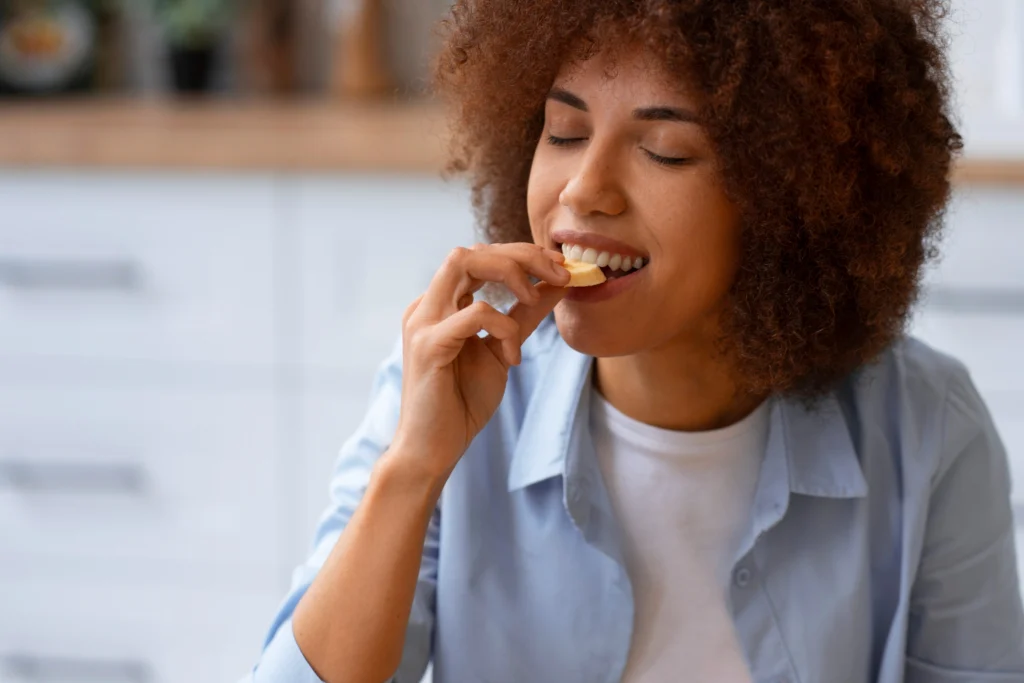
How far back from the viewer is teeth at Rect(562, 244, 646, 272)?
2.97ft

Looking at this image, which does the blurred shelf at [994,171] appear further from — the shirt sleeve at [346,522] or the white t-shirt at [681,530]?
the shirt sleeve at [346,522]

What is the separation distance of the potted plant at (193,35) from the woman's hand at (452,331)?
5.11ft

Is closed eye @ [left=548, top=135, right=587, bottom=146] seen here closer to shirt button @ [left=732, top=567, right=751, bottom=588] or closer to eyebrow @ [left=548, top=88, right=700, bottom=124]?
eyebrow @ [left=548, top=88, right=700, bottom=124]

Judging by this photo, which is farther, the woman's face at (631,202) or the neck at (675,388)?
the neck at (675,388)

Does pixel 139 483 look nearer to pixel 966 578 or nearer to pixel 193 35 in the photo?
pixel 193 35

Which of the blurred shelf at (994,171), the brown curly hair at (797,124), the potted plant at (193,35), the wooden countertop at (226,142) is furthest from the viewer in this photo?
the potted plant at (193,35)

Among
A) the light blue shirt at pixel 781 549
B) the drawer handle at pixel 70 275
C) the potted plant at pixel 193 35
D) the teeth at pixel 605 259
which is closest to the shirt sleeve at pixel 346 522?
the light blue shirt at pixel 781 549

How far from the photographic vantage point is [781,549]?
3.29 ft

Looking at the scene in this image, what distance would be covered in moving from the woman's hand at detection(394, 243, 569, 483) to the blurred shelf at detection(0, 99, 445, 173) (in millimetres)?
772

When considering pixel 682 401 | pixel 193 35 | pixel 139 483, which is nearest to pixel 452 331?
pixel 682 401

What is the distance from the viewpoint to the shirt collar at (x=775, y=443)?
0.99 meters

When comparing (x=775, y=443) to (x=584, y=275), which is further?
(x=775, y=443)

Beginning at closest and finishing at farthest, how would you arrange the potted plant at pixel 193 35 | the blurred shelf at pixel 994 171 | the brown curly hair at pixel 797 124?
the brown curly hair at pixel 797 124 < the blurred shelf at pixel 994 171 < the potted plant at pixel 193 35

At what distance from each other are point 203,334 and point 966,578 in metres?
1.18
